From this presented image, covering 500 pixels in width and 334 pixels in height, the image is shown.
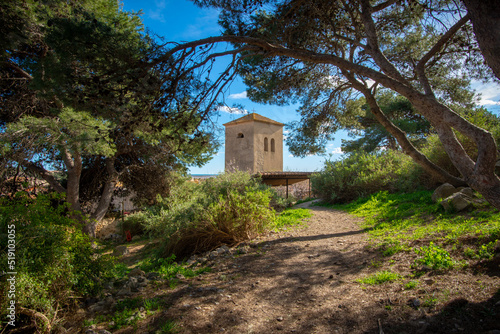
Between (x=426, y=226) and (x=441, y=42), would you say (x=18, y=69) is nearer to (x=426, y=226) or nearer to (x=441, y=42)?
(x=441, y=42)

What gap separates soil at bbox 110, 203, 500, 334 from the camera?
228cm

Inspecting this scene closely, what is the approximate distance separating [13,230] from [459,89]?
10.2 m

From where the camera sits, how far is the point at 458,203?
5039mm

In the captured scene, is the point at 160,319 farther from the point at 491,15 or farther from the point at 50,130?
the point at 50,130

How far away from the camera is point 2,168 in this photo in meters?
7.79

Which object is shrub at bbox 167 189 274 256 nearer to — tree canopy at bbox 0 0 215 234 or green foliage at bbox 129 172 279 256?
green foliage at bbox 129 172 279 256

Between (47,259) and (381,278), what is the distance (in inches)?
135

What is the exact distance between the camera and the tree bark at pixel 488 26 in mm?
2703

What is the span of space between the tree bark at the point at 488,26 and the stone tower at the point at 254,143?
20632 mm

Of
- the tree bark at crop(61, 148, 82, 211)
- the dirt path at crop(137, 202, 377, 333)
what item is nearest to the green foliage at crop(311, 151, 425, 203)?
the dirt path at crop(137, 202, 377, 333)

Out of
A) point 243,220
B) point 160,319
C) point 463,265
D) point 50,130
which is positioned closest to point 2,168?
Answer: point 50,130

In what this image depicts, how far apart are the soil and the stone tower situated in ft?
64.2

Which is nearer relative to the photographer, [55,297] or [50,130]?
[55,297]

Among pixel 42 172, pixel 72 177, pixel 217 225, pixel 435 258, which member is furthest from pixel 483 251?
pixel 42 172
